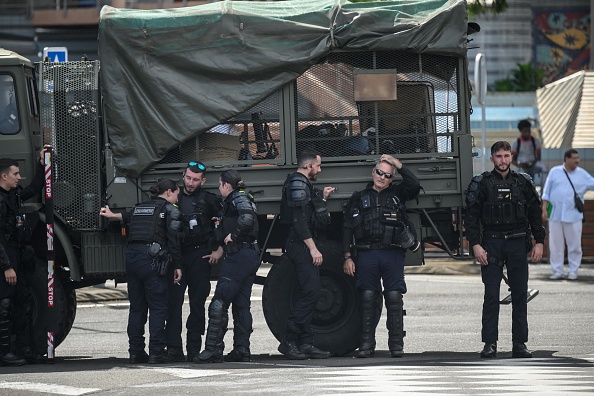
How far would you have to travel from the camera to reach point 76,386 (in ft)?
34.1

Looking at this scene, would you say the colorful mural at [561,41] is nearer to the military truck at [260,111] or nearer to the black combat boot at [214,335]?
the military truck at [260,111]

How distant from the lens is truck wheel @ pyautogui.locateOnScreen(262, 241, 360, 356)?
12641mm

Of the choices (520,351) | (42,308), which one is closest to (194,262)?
(42,308)

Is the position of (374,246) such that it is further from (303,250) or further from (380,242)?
(303,250)

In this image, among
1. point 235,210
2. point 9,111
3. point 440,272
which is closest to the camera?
point 235,210

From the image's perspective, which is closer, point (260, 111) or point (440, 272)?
point (260, 111)

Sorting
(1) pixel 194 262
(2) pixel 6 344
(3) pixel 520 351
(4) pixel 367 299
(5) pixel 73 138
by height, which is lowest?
(3) pixel 520 351

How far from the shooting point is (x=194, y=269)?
1256 centimetres

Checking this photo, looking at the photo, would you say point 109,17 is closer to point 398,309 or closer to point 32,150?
point 32,150

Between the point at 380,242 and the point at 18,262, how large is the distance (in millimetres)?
3290

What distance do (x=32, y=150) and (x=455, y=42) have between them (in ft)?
13.3

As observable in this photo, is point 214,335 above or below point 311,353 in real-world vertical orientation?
above

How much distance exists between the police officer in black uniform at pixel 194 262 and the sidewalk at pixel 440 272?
6276mm

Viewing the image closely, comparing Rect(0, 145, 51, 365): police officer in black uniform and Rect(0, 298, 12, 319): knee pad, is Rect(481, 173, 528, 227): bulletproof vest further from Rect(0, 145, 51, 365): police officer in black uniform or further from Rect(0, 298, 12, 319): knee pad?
Rect(0, 298, 12, 319): knee pad
